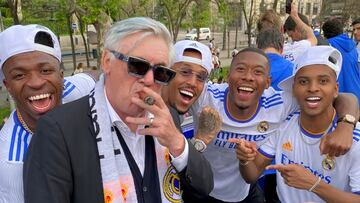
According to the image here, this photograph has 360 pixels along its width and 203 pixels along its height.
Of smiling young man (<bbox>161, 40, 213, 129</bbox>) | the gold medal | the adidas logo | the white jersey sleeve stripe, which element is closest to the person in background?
smiling young man (<bbox>161, 40, 213, 129</bbox>)

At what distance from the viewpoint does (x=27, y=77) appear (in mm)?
2217

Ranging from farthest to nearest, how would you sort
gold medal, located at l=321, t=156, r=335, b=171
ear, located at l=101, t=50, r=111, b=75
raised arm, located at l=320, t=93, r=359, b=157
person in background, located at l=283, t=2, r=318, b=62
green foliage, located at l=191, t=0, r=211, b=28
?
green foliage, located at l=191, t=0, r=211, b=28, person in background, located at l=283, t=2, r=318, b=62, gold medal, located at l=321, t=156, r=335, b=171, raised arm, located at l=320, t=93, r=359, b=157, ear, located at l=101, t=50, r=111, b=75

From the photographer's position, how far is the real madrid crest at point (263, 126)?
125 inches

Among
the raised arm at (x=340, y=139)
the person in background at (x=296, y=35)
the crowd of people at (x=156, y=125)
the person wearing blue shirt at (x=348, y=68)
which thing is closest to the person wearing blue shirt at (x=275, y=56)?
the person in background at (x=296, y=35)

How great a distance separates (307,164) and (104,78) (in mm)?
1640

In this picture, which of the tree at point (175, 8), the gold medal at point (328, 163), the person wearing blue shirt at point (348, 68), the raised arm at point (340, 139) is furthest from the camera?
the tree at point (175, 8)

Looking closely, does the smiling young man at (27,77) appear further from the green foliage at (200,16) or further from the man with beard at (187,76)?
the green foliage at (200,16)

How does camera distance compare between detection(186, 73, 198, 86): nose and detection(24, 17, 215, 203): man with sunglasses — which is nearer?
detection(24, 17, 215, 203): man with sunglasses

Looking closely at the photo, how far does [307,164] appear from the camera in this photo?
263 centimetres

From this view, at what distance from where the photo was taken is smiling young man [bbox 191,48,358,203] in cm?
318

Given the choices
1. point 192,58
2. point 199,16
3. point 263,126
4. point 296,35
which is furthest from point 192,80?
point 199,16

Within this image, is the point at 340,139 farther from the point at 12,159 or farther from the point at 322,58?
the point at 12,159

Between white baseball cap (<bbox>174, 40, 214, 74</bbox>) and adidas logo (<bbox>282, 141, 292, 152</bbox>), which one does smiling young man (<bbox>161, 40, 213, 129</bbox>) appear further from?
adidas logo (<bbox>282, 141, 292, 152</bbox>)

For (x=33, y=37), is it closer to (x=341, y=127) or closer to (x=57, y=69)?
(x=57, y=69)
